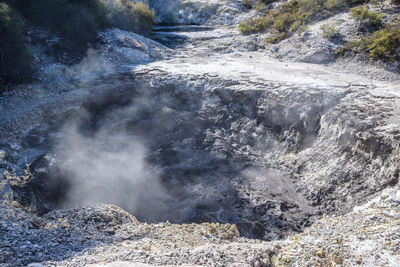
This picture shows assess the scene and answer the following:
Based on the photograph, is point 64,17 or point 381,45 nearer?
point 381,45

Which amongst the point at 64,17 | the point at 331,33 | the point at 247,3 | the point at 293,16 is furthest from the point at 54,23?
the point at 247,3

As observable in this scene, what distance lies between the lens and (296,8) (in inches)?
657

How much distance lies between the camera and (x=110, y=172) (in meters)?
8.25

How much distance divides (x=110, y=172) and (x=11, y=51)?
6.21 metres

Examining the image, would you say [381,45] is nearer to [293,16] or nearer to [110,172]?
[293,16]

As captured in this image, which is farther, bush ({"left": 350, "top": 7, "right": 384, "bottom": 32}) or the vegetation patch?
bush ({"left": 350, "top": 7, "right": 384, "bottom": 32})

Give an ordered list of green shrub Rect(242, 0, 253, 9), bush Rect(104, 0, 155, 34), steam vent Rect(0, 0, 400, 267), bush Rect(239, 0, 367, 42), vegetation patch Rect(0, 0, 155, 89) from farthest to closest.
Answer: green shrub Rect(242, 0, 253, 9)
bush Rect(104, 0, 155, 34)
bush Rect(239, 0, 367, 42)
vegetation patch Rect(0, 0, 155, 89)
steam vent Rect(0, 0, 400, 267)

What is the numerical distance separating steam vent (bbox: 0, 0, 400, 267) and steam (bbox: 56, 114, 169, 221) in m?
0.04

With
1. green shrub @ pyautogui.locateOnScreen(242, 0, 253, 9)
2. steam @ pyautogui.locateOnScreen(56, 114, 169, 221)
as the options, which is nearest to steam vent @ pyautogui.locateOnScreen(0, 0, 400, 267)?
steam @ pyautogui.locateOnScreen(56, 114, 169, 221)

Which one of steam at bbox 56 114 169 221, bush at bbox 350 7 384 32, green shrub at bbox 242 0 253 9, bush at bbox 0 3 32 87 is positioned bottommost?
steam at bbox 56 114 169 221

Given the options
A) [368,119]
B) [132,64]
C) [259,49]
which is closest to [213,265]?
[368,119]

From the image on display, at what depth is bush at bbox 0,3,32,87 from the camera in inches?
399

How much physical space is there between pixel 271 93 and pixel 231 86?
1.63 m

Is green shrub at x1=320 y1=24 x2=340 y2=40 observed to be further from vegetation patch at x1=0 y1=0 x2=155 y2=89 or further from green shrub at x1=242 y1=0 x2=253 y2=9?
green shrub at x1=242 y1=0 x2=253 y2=9
